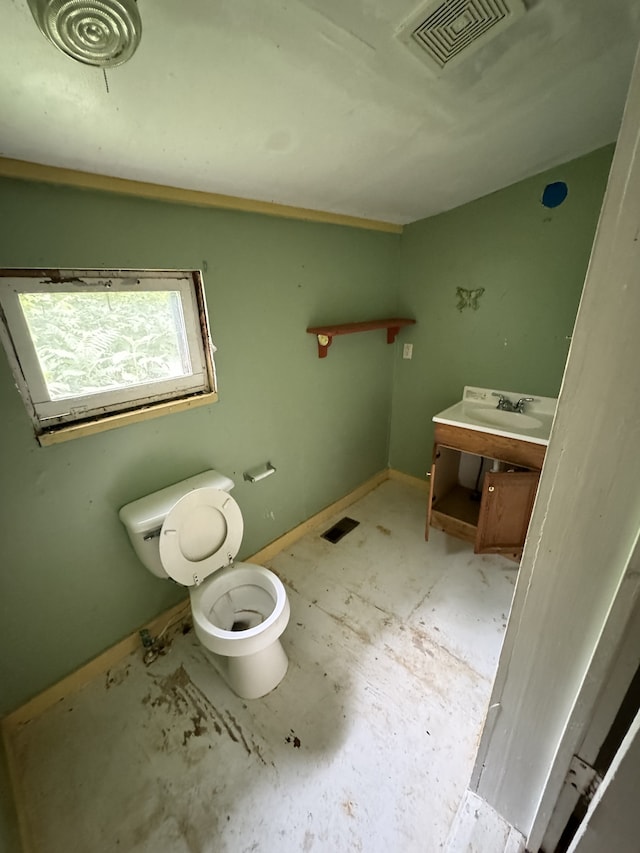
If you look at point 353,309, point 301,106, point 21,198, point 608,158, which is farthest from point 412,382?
point 21,198

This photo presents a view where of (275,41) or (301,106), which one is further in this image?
(301,106)

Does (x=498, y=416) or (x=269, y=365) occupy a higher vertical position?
(x=269, y=365)

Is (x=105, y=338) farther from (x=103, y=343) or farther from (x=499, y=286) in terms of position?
(x=499, y=286)

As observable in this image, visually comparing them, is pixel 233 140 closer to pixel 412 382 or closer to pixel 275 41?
pixel 275 41

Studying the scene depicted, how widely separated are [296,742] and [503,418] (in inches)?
74.7

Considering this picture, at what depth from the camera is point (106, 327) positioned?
1.24 metres

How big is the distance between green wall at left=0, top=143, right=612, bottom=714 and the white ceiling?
24 cm

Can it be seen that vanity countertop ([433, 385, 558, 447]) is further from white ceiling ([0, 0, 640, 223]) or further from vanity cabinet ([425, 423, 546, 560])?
white ceiling ([0, 0, 640, 223])

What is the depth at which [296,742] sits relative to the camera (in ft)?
3.97

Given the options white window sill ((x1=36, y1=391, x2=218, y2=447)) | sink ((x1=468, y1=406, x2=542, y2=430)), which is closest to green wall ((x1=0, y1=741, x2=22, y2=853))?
white window sill ((x1=36, y1=391, x2=218, y2=447))

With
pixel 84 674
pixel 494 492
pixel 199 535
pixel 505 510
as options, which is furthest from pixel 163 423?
pixel 505 510

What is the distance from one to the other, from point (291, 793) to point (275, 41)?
202cm

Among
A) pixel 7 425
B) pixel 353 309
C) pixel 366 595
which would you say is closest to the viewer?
pixel 7 425

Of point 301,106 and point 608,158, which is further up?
point 608,158
